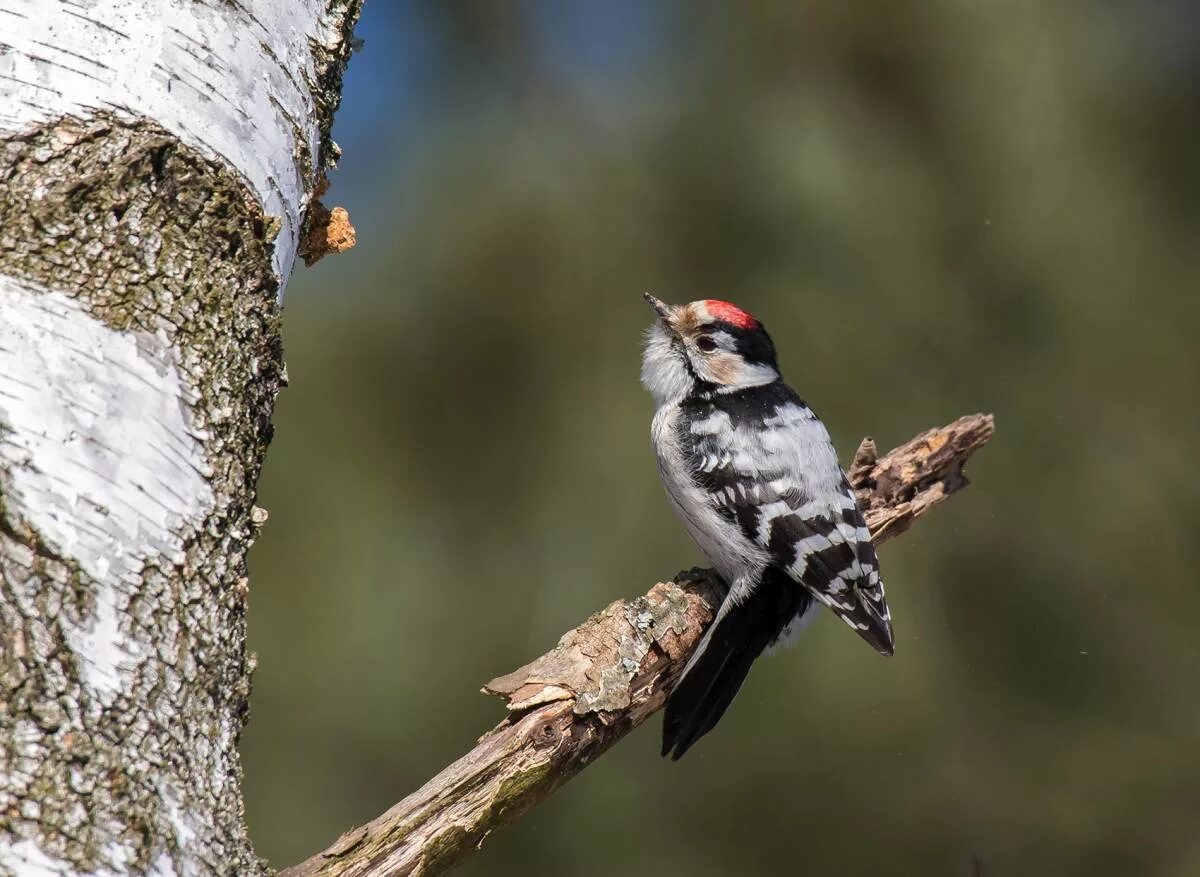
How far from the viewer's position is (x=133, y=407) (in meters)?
1.62

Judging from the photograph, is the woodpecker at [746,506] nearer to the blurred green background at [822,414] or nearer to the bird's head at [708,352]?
the bird's head at [708,352]

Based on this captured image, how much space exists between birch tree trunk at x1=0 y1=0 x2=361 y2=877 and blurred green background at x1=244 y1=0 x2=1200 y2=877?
13.4 feet

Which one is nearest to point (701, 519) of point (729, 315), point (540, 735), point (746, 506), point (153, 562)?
point (746, 506)

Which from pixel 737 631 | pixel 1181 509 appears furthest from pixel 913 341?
pixel 737 631

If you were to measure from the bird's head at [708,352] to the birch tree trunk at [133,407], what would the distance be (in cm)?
259

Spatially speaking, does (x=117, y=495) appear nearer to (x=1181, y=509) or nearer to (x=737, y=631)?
(x=737, y=631)

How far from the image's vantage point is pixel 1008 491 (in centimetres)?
609

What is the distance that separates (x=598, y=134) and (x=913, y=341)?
203cm

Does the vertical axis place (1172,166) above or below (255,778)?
above

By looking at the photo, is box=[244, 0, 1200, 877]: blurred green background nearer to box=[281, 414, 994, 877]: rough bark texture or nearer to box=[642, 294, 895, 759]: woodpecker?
box=[642, 294, 895, 759]: woodpecker

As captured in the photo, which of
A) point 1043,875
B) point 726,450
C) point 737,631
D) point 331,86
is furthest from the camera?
point 1043,875

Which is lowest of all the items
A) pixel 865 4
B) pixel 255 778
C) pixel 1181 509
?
pixel 1181 509

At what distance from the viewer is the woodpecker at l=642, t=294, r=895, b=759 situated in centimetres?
360

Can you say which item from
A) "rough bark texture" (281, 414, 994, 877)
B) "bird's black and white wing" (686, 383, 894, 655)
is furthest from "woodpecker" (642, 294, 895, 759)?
"rough bark texture" (281, 414, 994, 877)
